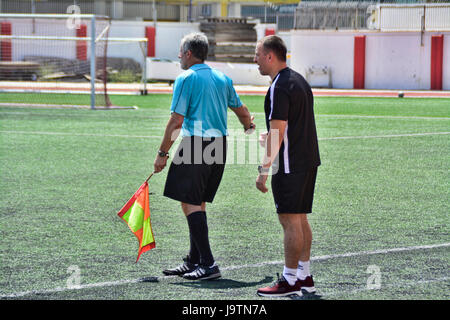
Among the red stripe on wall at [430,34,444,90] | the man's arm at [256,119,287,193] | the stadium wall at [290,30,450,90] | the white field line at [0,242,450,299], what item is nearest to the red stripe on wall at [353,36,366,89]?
the stadium wall at [290,30,450,90]

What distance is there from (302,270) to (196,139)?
130 cm

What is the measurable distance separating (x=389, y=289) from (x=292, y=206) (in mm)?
941

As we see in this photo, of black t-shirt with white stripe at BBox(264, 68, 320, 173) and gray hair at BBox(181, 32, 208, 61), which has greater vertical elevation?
gray hair at BBox(181, 32, 208, 61)

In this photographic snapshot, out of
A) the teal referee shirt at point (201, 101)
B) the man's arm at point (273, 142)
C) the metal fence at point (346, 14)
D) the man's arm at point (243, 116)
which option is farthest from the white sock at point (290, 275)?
the metal fence at point (346, 14)

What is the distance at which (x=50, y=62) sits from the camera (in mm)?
47000

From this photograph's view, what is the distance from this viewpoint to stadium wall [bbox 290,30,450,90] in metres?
40.1

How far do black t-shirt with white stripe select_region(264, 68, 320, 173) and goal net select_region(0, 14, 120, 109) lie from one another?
79.1ft

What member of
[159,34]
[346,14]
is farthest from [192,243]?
[159,34]

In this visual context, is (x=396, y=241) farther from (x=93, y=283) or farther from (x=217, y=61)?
(x=217, y=61)

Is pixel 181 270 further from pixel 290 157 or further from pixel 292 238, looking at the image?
pixel 290 157

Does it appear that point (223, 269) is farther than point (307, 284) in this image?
Yes

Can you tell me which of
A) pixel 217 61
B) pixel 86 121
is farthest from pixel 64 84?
pixel 86 121

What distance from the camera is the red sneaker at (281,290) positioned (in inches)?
227

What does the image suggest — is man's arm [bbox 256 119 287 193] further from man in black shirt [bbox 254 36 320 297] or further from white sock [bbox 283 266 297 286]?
white sock [bbox 283 266 297 286]
